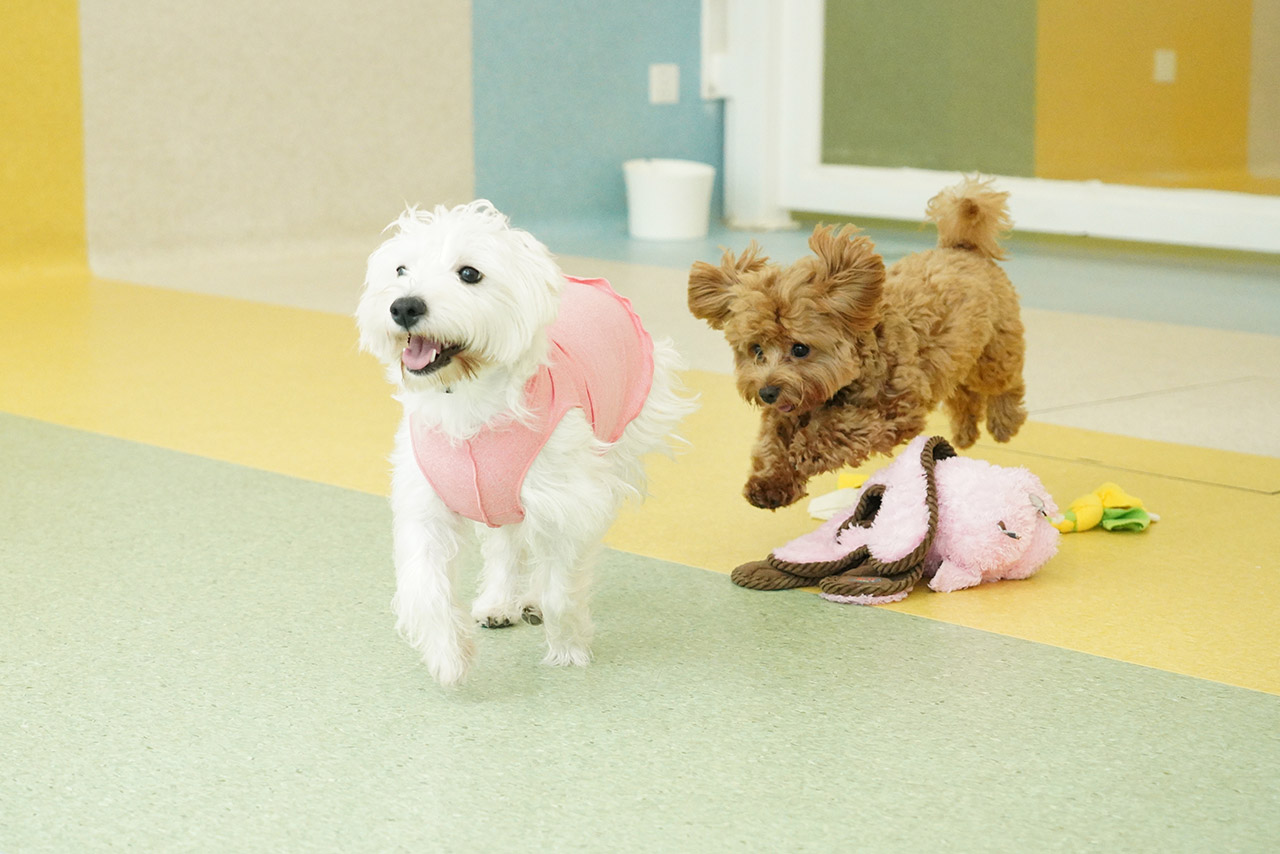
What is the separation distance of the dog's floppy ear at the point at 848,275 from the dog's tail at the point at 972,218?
1.81 feet

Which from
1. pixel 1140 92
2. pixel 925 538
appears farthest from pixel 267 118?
pixel 925 538

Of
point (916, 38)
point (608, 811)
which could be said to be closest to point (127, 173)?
point (916, 38)

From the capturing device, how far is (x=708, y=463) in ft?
10.9

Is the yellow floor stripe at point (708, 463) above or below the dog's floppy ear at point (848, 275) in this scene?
below

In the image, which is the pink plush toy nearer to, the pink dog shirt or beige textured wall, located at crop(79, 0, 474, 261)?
the pink dog shirt

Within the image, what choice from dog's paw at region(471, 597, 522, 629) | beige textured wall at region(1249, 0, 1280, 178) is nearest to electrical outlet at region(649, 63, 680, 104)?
beige textured wall at region(1249, 0, 1280, 178)

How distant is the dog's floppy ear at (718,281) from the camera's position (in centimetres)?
255

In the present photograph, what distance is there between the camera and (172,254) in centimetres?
621

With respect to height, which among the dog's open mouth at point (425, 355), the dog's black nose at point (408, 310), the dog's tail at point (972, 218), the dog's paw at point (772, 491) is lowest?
the dog's paw at point (772, 491)

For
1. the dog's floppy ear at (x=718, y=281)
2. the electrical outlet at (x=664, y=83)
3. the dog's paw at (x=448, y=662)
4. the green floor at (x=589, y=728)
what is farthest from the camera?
the electrical outlet at (x=664, y=83)

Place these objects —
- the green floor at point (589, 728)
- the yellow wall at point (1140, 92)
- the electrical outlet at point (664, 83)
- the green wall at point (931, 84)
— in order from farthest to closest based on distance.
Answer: the electrical outlet at point (664, 83), the green wall at point (931, 84), the yellow wall at point (1140, 92), the green floor at point (589, 728)

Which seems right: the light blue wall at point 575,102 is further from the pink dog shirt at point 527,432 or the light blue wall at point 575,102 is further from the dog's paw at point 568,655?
the dog's paw at point 568,655

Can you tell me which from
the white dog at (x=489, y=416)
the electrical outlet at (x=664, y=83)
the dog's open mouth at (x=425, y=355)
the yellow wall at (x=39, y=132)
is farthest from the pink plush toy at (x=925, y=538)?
the electrical outlet at (x=664, y=83)

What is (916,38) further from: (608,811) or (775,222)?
(608,811)
